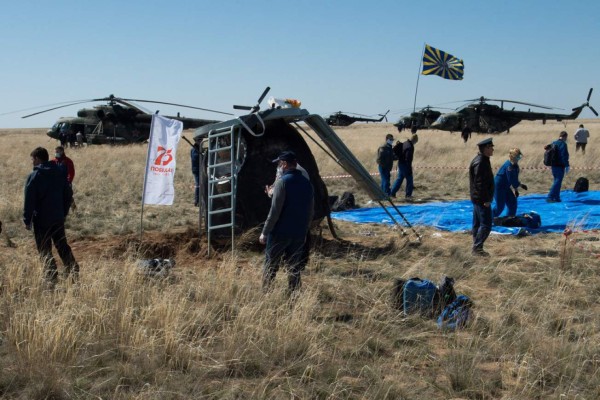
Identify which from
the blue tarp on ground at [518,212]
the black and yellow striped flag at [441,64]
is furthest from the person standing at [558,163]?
the black and yellow striped flag at [441,64]

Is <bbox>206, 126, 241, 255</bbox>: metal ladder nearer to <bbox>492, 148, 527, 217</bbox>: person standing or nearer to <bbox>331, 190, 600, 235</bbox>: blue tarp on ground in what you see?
<bbox>331, 190, 600, 235</bbox>: blue tarp on ground

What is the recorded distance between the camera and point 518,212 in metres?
14.6

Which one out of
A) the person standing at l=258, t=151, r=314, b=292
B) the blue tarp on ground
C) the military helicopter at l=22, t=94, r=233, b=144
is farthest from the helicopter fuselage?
the person standing at l=258, t=151, r=314, b=292

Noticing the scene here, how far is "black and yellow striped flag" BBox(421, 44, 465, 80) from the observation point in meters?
32.6

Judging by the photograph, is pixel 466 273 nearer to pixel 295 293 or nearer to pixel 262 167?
pixel 295 293

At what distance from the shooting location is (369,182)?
34.7 ft

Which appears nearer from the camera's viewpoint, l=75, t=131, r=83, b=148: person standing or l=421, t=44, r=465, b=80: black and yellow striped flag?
l=421, t=44, r=465, b=80: black and yellow striped flag

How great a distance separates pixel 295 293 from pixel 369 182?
14.4 ft

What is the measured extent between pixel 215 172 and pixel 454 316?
5.21m

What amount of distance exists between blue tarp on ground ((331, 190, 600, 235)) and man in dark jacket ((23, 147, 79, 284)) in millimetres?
7082

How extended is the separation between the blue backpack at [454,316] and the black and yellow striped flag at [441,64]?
2719 cm

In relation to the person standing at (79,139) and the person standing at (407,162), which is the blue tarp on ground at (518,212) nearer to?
the person standing at (407,162)

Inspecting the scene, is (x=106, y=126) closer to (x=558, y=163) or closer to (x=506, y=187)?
(x=558, y=163)

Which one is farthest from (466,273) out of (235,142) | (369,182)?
(235,142)
